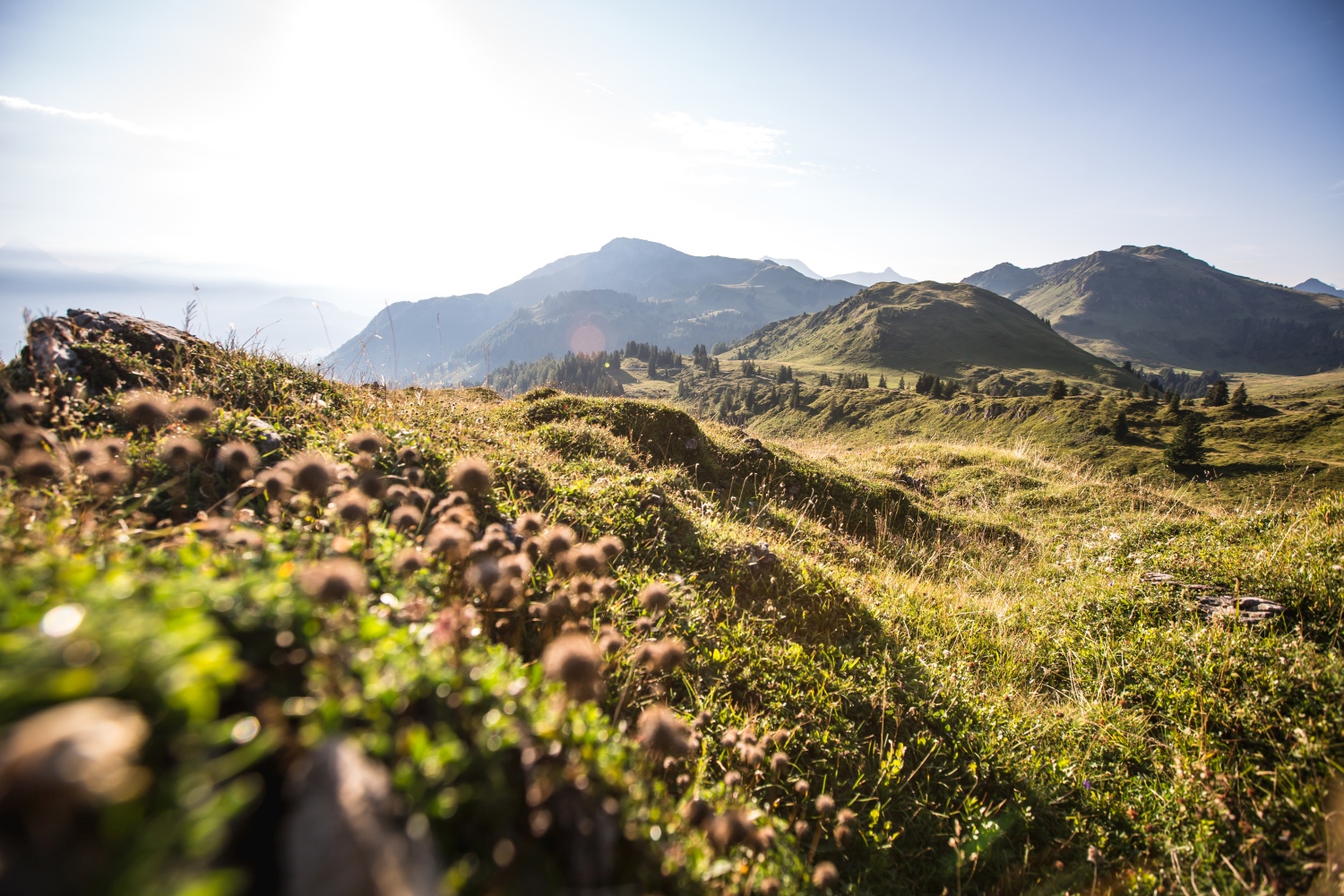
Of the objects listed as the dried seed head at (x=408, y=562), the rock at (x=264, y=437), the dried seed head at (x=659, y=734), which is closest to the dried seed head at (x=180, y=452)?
the dried seed head at (x=408, y=562)

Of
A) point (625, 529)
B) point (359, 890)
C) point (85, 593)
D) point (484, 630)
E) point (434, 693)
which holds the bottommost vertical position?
point (625, 529)

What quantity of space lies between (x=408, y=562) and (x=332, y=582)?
1128 millimetres

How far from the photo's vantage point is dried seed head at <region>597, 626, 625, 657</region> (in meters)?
3.30

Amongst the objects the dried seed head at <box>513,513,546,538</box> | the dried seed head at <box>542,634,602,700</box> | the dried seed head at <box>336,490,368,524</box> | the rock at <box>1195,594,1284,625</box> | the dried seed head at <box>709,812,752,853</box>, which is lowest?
the rock at <box>1195,594,1284,625</box>

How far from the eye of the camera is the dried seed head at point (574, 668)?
218cm

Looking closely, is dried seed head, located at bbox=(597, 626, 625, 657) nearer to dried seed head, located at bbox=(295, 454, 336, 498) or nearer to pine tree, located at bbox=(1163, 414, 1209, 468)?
dried seed head, located at bbox=(295, 454, 336, 498)

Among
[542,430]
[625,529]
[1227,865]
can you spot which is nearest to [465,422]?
[542,430]

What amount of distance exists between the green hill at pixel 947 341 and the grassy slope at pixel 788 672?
156758 mm

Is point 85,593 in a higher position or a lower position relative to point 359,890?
higher

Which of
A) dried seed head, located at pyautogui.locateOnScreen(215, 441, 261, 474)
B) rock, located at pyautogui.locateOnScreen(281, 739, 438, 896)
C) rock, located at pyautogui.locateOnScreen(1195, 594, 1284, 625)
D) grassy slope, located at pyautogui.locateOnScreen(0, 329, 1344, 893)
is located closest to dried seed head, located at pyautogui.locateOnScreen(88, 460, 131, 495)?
grassy slope, located at pyautogui.locateOnScreen(0, 329, 1344, 893)

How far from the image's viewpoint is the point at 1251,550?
23.3ft

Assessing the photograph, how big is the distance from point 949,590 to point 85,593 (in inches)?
375

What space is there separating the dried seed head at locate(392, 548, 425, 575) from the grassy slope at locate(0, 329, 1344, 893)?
0.10 metres

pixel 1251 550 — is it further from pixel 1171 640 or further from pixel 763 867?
pixel 763 867
